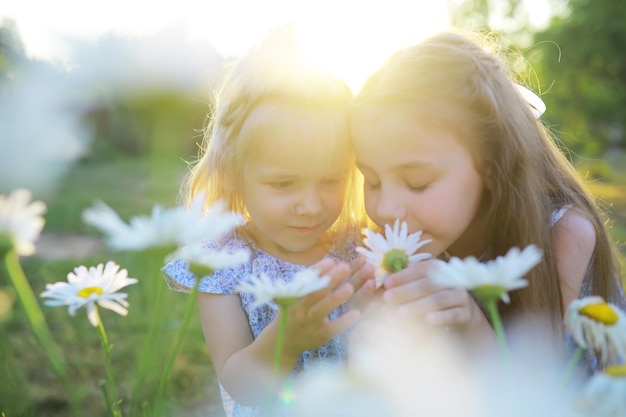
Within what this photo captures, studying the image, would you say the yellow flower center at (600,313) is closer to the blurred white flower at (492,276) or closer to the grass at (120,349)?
the blurred white flower at (492,276)

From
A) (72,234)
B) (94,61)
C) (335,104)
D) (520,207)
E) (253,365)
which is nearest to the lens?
(94,61)

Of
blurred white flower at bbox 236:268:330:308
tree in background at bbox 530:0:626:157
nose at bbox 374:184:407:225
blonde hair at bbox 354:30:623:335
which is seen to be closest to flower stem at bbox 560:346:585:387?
blurred white flower at bbox 236:268:330:308

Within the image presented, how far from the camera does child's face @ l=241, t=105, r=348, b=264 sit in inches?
57.1

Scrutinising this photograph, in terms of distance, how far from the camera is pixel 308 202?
1430 millimetres

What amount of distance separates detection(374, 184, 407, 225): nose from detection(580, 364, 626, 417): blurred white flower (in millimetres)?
778

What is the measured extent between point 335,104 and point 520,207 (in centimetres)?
45

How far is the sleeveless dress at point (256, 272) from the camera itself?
164cm

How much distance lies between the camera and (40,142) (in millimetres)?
1074

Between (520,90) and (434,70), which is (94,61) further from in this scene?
(520,90)

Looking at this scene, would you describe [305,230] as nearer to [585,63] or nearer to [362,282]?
[362,282]

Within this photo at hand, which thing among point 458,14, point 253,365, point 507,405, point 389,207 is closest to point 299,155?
point 389,207

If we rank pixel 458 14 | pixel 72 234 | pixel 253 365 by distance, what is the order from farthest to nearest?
pixel 458 14 → pixel 72 234 → pixel 253 365

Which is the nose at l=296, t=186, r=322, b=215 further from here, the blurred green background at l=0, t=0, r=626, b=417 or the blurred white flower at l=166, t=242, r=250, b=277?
the blurred white flower at l=166, t=242, r=250, b=277

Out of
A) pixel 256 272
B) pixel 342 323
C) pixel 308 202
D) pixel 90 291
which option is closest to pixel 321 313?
pixel 342 323
